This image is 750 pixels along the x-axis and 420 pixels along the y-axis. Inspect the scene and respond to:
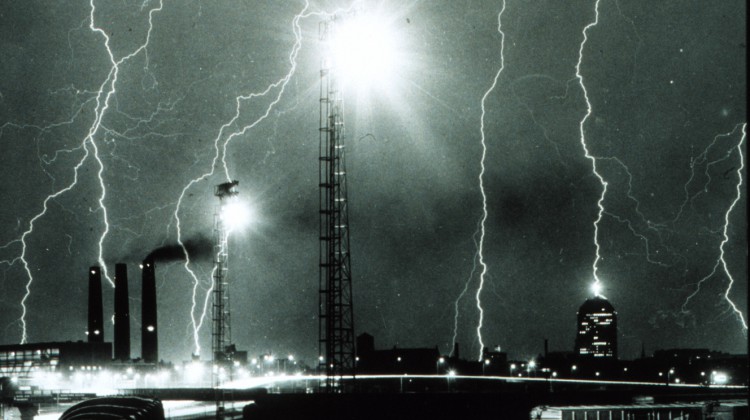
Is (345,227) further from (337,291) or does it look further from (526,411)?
(526,411)

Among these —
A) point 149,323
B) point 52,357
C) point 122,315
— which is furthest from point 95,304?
point 52,357

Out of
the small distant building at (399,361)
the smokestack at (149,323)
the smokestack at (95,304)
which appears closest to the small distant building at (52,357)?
the smokestack at (95,304)

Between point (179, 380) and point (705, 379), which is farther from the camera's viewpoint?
point (705, 379)

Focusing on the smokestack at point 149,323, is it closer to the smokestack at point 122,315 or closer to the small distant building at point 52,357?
the smokestack at point 122,315

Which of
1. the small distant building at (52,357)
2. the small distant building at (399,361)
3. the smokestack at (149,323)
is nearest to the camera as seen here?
the smokestack at (149,323)

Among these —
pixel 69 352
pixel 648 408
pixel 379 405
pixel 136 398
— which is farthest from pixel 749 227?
pixel 69 352

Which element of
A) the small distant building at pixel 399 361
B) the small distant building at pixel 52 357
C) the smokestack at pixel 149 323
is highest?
the smokestack at pixel 149 323

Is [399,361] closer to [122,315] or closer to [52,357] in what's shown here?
[122,315]
